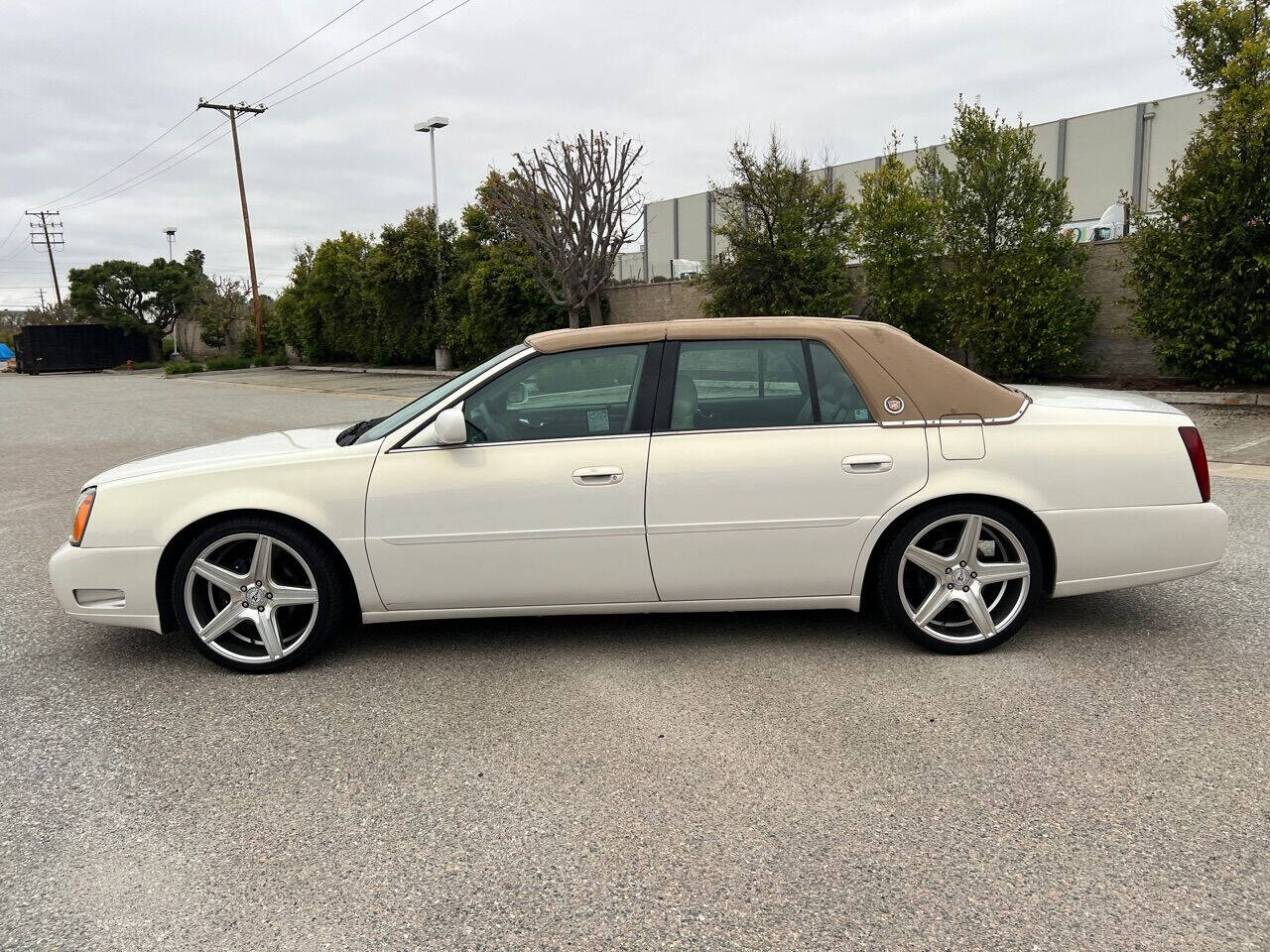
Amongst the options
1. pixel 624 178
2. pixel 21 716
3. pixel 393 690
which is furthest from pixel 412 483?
pixel 624 178

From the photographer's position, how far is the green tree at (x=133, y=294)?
50.0 metres

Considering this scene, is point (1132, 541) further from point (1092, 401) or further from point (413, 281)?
point (413, 281)

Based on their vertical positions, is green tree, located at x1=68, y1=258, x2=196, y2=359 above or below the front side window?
above

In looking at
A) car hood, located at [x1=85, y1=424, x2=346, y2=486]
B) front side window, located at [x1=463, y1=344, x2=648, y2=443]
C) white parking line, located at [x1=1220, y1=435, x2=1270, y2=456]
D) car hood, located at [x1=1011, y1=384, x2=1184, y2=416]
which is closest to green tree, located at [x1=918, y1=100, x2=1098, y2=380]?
white parking line, located at [x1=1220, y1=435, x2=1270, y2=456]

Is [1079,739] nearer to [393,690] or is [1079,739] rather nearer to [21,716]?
[393,690]

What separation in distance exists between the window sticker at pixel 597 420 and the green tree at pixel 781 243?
47.2 ft

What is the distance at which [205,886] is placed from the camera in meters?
2.53

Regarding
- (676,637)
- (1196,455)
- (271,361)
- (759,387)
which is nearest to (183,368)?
(271,361)

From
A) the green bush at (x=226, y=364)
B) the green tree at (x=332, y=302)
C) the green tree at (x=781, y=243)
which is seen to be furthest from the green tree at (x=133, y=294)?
the green tree at (x=781, y=243)

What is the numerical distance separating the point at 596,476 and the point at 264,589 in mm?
1538

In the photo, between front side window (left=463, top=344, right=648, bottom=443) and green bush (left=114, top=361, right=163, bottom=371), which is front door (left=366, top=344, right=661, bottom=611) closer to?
front side window (left=463, top=344, right=648, bottom=443)

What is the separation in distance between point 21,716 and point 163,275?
54465mm

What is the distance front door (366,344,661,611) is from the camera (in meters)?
3.87

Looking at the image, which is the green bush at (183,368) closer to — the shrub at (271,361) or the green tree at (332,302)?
the shrub at (271,361)
